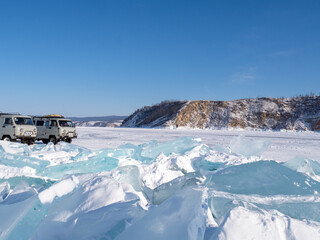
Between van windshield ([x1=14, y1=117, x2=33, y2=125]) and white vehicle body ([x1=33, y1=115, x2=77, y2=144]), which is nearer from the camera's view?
van windshield ([x1=14, y1=117, x2=33, y2=125])

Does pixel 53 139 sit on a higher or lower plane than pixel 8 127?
lower

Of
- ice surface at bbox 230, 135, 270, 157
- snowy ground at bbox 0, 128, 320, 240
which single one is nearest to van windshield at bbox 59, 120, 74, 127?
snowy ground at bbox 0, 128, 320, 240

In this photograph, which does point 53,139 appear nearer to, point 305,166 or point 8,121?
point 8,121

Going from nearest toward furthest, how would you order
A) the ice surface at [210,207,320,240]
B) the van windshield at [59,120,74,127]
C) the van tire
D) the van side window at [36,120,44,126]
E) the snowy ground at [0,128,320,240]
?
1. the ice surface at [210,207,320,240]
2. the snowy ground at [0,128,320,240]
3. the van tire
4. the van windshield at [59,120,74,127]
5. the van side window at [36,120,44,126]

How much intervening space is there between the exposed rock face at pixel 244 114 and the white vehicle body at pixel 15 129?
34903 mm

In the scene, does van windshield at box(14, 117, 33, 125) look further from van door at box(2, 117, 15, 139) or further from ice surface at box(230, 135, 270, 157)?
ice surface at box(230, 135, 270, 157)

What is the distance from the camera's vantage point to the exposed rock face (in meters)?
48.4

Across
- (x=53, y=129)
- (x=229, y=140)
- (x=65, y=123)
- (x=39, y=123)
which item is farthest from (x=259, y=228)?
(x=229, y=140)

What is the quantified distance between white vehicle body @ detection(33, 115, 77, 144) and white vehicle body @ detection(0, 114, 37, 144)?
1430mm

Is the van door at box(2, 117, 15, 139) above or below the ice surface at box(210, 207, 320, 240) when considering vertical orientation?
above

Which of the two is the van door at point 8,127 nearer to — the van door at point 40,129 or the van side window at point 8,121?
the van side window at point 8,121

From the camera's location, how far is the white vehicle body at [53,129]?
15.3m

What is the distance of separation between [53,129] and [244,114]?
44.9 m

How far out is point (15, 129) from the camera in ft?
44.2
